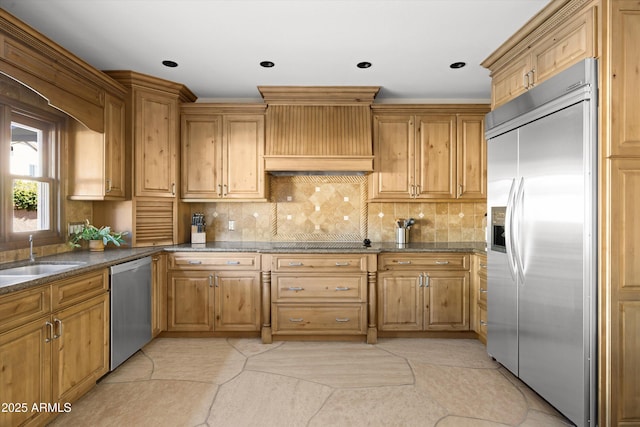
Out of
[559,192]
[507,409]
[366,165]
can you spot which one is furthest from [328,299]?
[559,192]

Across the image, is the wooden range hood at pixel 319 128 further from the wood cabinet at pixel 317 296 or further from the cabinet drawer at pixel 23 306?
the cabinet drawer at pixel 23 306

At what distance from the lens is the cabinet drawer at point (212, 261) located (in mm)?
3320

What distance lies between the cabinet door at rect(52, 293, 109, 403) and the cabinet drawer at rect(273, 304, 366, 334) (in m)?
1.40

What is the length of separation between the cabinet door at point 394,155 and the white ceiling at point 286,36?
419 millimetres

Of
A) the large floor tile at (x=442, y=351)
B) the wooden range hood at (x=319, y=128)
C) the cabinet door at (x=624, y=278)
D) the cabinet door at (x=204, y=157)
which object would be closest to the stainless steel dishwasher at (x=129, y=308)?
the cabinet door at (x=204, y=157)

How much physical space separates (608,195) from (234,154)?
10.1 feet

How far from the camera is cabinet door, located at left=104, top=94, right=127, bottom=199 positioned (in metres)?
3.00

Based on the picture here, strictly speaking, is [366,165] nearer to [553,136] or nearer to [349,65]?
[349,65]

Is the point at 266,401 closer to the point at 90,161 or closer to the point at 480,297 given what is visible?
the point at 480,297

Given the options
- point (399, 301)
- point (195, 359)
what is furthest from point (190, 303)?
point (399, 301)

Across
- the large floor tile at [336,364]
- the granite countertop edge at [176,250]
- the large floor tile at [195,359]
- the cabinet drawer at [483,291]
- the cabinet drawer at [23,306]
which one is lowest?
the large floor tile at [336,364]

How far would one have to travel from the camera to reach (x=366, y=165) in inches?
138

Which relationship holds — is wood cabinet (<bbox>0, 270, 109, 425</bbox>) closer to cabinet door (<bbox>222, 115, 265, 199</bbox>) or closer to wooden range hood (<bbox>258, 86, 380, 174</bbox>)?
cabinet door (<bbox>222, 115, 265, 199</bbox>)

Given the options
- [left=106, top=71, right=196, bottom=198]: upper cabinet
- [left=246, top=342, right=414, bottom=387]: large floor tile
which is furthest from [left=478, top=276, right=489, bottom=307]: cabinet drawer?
[left=106, top=71, right=196, bottom=198]: upper cabinet
